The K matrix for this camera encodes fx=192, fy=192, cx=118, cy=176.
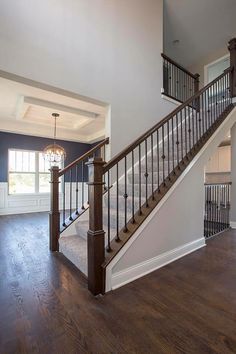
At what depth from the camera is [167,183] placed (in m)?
2.46

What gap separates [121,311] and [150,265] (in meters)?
0.75

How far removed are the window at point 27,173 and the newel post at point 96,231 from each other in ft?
18.2

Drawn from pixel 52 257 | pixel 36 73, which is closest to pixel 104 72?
pixel 36 73

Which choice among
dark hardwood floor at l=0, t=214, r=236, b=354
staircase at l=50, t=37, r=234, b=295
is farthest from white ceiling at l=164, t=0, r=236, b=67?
dark hardwood floor at l=0, t=214, r=236, b=354

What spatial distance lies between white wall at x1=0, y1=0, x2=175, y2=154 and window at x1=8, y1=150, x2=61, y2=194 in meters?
4.42

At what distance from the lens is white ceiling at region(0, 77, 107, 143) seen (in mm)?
3804

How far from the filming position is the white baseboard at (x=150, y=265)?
1915mm

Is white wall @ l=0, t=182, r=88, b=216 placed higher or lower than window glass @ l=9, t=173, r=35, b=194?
lower

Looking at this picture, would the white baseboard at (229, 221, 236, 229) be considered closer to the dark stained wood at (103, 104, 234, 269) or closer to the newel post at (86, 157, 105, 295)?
the dark stained wood at (103, 104, 234, 269)

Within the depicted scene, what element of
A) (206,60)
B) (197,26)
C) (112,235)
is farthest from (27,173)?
(206,60)

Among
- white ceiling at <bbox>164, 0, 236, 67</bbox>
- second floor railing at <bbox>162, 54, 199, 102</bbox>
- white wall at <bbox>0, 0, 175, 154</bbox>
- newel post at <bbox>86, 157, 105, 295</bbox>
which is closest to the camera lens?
newel post at <bbox>86, 157, 105, 295</bbox>

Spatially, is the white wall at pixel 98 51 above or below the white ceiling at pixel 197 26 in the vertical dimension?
below

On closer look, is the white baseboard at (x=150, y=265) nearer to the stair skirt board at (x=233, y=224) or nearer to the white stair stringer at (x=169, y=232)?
the white stair stringer at (x=169, y=232)

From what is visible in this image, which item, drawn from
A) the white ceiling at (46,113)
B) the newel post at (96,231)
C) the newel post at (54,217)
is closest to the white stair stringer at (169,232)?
the newel post at (96,231)
